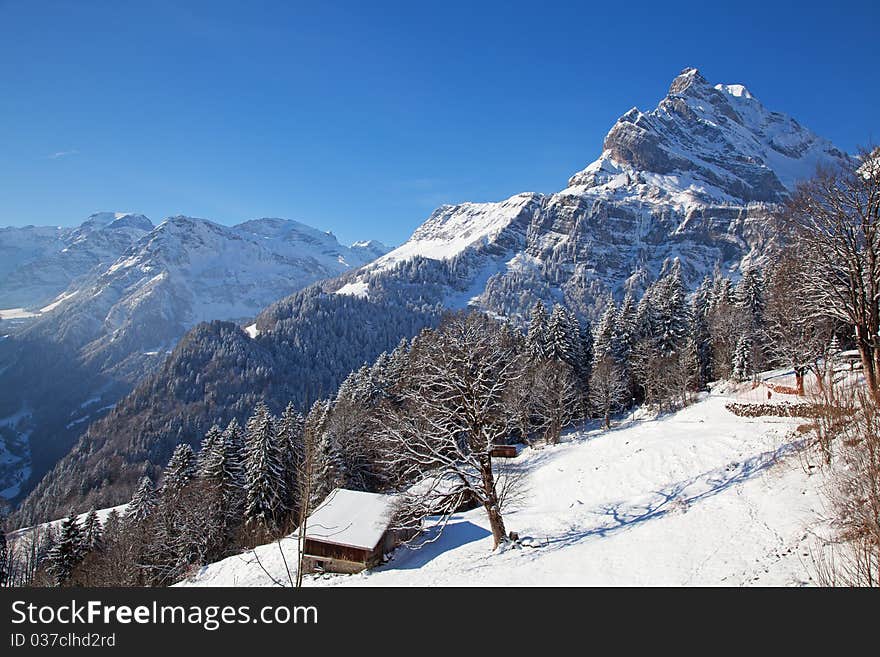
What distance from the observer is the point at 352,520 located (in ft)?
73.9

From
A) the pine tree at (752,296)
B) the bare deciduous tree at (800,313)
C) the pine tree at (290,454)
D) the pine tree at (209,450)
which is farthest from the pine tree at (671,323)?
the pine tree at (209,450)

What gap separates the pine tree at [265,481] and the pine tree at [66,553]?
13590mm

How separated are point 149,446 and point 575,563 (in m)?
134

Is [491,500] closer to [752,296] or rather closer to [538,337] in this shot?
[538,337]

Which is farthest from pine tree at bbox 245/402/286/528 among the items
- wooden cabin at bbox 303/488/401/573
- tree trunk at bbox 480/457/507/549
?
tree trunk at bbox 480/457/507/549

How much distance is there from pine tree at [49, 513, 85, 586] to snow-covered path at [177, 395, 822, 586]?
15611 mm

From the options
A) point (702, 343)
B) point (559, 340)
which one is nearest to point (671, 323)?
point (702, 343)

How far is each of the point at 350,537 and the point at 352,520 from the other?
136 cm

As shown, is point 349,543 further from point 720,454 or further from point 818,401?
point 818,401

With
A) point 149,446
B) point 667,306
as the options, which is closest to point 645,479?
point 667,306

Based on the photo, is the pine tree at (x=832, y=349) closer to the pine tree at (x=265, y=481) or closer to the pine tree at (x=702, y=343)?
the pine tree at (x=702, y=343)

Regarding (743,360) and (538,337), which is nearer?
(743,360)

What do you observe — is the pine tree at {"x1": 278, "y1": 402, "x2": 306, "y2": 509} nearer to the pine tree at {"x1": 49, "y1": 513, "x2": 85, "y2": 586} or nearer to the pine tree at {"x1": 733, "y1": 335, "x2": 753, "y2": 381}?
the pine tree at {"x1": 49, "y1": 513, "x2": 85, "y2": 586}

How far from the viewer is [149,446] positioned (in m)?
115
